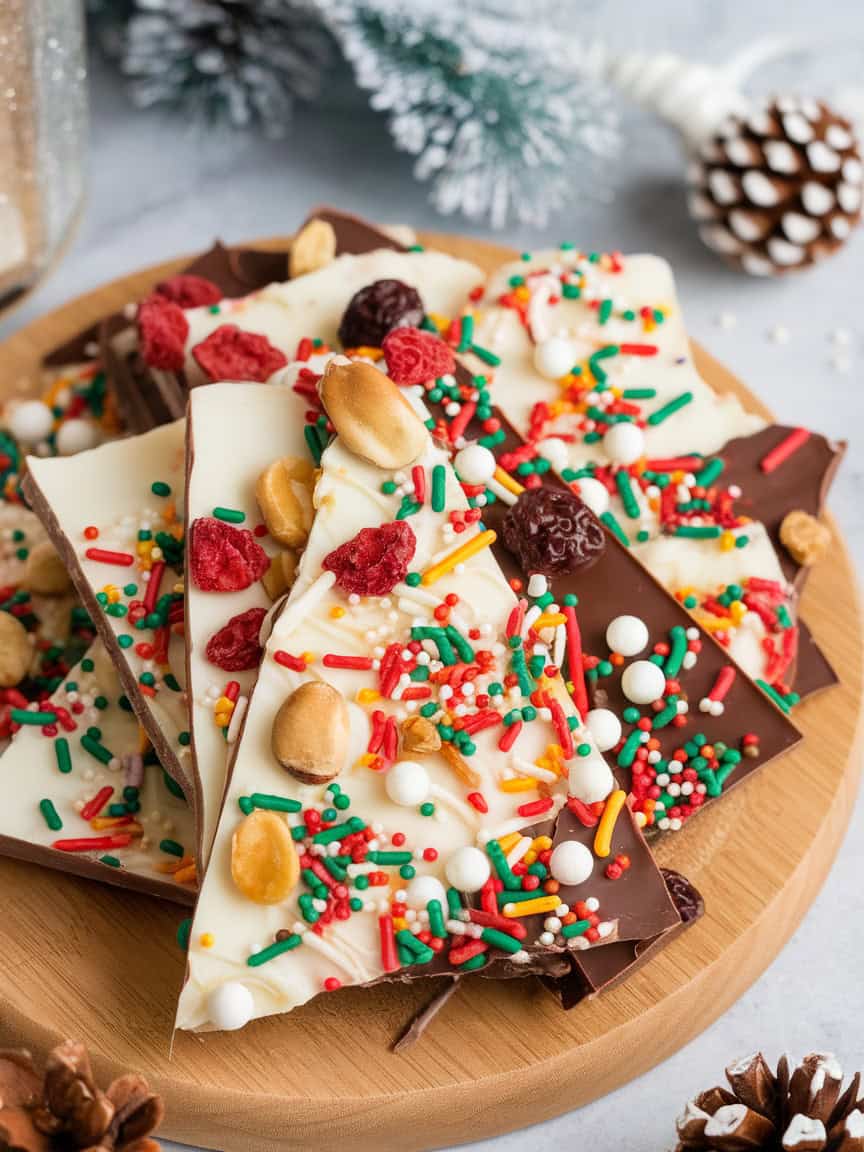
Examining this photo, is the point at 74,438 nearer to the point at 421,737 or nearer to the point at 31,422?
the point at 31,422

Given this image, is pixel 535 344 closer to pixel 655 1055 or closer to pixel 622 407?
pixel 622 407

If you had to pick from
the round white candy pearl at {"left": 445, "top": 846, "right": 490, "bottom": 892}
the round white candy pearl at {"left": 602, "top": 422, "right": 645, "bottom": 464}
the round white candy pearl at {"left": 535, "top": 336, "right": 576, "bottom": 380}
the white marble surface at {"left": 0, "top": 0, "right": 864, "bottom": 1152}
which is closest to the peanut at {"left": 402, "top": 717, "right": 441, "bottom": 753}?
the round white candy pearl at {"left": 445, "top": 846, "right": 490, "bottom": 892}

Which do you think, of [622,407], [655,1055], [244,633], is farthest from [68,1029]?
[622,407]

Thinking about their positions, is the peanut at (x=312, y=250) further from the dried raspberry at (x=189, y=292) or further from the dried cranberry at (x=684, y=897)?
the dried cranberry at (x=684, y=897)

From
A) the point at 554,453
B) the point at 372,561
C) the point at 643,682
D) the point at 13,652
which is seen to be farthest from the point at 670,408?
the point at 13,652

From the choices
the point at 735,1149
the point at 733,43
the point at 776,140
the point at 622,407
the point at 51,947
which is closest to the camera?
the point at 735,1149
